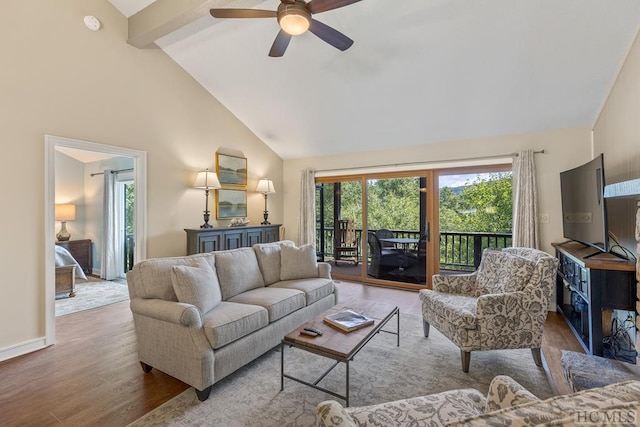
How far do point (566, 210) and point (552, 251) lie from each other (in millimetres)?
712

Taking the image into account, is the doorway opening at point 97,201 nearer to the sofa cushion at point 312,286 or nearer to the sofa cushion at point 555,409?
the sofa cushion at point 312,286

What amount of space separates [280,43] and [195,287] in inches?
84.2

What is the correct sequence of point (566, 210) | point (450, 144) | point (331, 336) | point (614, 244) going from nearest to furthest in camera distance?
point (331, 336) < point (614, 244) < point (566, 210) < point (450, 144)

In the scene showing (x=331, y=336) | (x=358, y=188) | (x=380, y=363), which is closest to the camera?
(x=331, y=336)

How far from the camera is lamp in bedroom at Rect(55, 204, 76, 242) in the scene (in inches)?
222

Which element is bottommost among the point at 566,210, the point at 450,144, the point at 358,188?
the point at 566,210

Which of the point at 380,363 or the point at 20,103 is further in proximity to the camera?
the point at 20,103

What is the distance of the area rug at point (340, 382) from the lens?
1877 millimetres

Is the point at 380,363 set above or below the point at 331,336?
below

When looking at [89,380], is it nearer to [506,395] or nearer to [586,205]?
[506,395]

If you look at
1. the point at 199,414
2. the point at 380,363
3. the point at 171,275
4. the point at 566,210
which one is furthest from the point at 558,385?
the point at 171,275

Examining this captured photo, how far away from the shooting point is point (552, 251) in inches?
152

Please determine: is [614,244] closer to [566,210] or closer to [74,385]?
[566,210]

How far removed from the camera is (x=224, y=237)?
4562 millimetres
